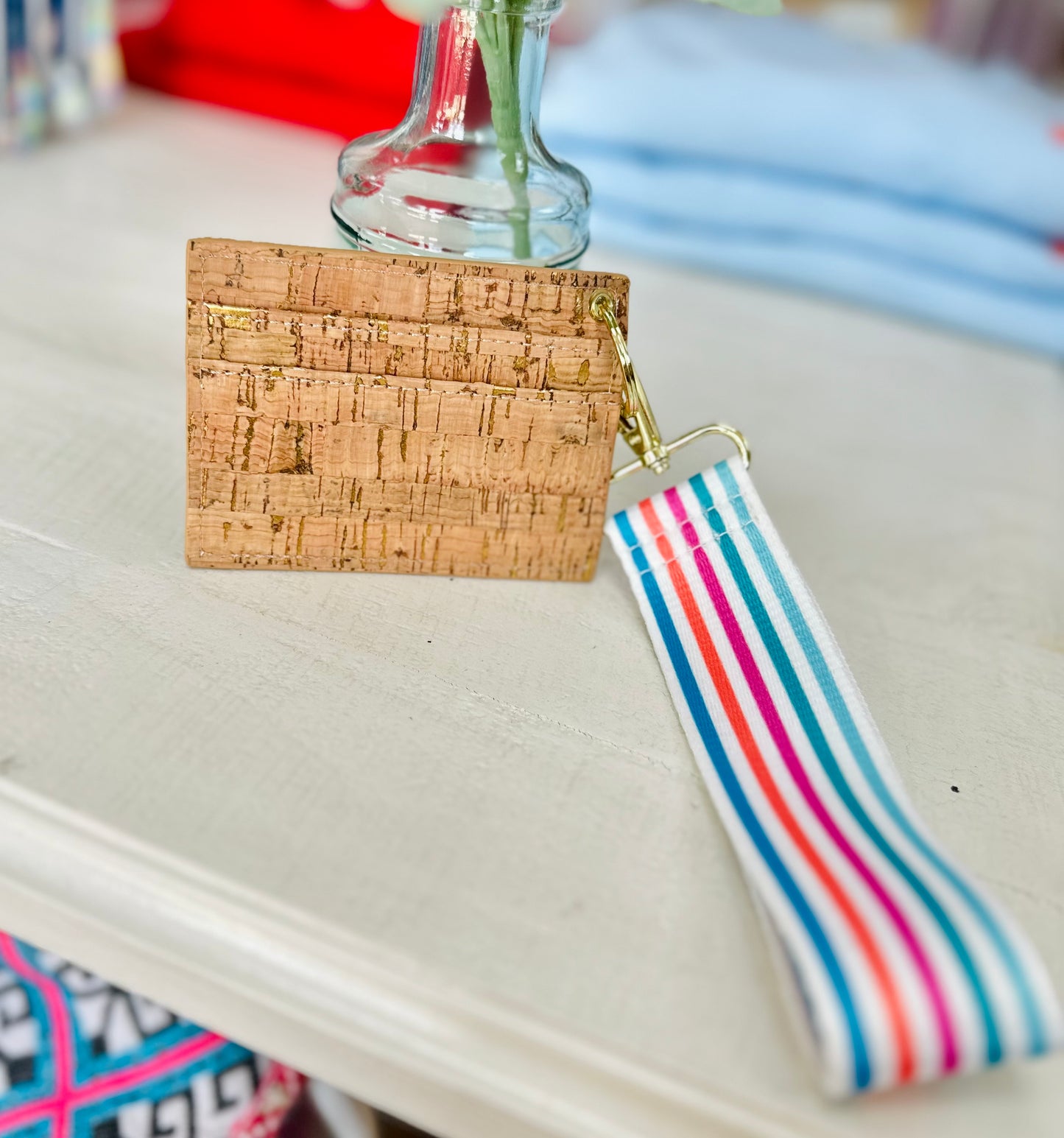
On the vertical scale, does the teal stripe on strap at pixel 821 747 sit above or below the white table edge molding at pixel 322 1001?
above

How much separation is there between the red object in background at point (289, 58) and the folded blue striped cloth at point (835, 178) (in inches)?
5.2

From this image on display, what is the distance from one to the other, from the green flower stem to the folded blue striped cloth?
304 mm

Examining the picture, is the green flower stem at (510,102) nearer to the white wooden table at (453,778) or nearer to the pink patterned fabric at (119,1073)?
the white wooden table at (453,778)

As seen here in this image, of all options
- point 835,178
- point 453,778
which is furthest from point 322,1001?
point 835,178

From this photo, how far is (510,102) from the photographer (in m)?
0.40

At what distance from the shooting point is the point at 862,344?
0.67 m

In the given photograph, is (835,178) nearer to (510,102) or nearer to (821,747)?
(510,102)

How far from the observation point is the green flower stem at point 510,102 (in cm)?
39

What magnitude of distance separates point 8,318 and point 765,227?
16.9 inches

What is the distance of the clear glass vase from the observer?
0.41 m

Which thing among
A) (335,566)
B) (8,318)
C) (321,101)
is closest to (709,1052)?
(335,566)

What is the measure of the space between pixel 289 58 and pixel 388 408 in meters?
0.52

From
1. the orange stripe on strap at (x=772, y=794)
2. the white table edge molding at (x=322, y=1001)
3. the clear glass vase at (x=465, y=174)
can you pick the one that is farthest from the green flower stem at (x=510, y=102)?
the white table edge molding at (x=322, y=1001)

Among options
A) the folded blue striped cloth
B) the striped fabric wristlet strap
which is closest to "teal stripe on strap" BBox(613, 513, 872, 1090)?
the striped fabric wristlet strap
